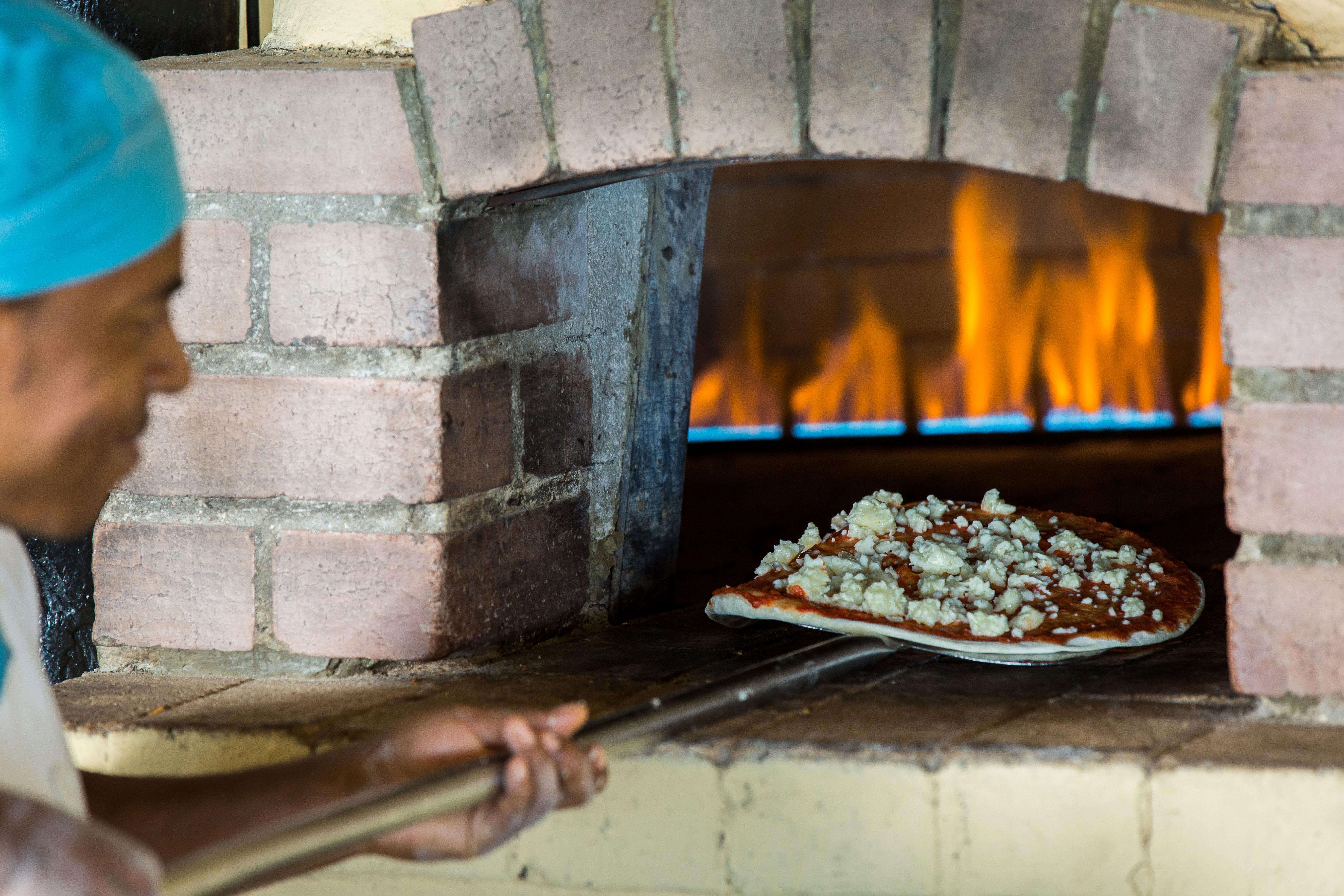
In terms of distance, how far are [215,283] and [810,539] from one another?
2.50 feet

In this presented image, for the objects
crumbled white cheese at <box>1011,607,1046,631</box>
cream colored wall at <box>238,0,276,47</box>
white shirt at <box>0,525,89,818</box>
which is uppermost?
cream colored wall at <box>238,0,276,47</box>

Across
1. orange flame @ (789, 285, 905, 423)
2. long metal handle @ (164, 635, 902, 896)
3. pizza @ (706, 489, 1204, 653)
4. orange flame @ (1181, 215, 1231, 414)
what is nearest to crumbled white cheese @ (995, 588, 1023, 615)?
pizza @ (706, 489, 1204, 653)

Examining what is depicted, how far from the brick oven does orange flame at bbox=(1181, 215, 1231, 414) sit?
73.8 inches

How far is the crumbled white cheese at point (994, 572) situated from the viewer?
155 centimetres

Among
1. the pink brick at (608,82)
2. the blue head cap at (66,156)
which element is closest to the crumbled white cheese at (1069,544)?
the pink brick at (608,82)

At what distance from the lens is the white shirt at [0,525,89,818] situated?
0.80m

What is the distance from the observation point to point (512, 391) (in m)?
1.50

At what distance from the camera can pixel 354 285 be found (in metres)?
1.38

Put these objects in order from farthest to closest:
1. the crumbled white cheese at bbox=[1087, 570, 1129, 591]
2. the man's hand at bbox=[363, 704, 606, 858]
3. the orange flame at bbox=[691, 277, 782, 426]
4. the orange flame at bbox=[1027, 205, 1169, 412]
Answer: the orange flame at bbox=[691, 277, 782, 426] → the orange flame at bbox=[1027, 205, 1169, 412] → the crumbled white cheese at bbox=[1087, 570, 1129, 591] → the man's hand at bbox=[363, 704, 606, 858]

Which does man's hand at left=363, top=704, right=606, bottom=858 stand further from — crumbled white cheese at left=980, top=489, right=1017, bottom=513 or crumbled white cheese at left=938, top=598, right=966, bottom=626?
crumbled white cheese at left=980, top=489, right=1017, bottom=513

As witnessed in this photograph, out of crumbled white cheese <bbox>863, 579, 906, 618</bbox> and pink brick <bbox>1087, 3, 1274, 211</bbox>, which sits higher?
pink brick <bbox>1087, 3, 1274, 211</bbox>

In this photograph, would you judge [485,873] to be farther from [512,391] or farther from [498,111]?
[498,111]

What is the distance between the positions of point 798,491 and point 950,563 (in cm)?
107

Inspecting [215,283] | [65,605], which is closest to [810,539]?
[215,283]
